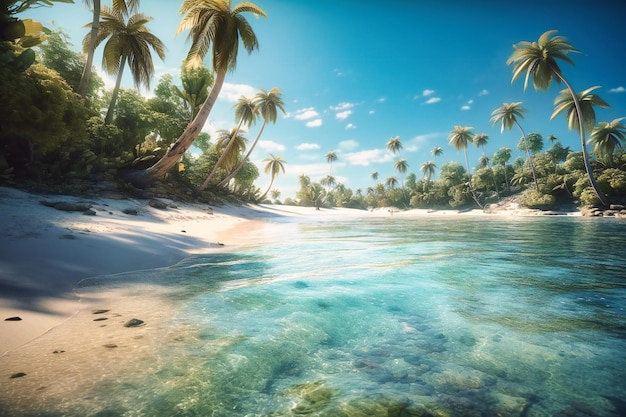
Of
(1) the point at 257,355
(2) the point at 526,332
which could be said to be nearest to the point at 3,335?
(1) the point at 257,355

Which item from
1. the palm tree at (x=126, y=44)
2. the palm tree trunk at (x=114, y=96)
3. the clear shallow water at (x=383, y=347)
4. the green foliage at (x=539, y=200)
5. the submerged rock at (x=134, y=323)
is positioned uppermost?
the palm tree at (x=126, y=44)

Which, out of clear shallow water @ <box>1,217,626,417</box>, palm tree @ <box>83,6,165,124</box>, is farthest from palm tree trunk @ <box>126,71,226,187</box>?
clear shallow water @ <box>1,217,626,417</box>

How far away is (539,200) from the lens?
3216 centimetres

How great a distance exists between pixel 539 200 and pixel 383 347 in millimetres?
40804

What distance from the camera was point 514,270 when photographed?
523cm

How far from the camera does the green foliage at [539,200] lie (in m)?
31.4

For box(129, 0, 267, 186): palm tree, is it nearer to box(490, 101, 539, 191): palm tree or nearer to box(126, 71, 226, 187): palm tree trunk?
box(126, 71, 226, 187): palm tree trunk

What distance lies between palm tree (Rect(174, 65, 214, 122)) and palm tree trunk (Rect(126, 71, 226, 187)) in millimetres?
9909

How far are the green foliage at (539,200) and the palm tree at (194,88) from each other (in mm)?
40217

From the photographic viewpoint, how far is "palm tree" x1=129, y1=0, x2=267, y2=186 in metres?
12.5

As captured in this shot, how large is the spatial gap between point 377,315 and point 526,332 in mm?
1565

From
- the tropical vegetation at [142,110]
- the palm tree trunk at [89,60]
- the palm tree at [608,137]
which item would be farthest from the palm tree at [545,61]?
the palm tree trunk at [89,60]

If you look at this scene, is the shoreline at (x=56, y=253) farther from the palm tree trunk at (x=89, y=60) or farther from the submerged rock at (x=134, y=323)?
the palm tree trunk at (x=89, y=60)

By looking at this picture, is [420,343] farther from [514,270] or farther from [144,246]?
[144,246]
